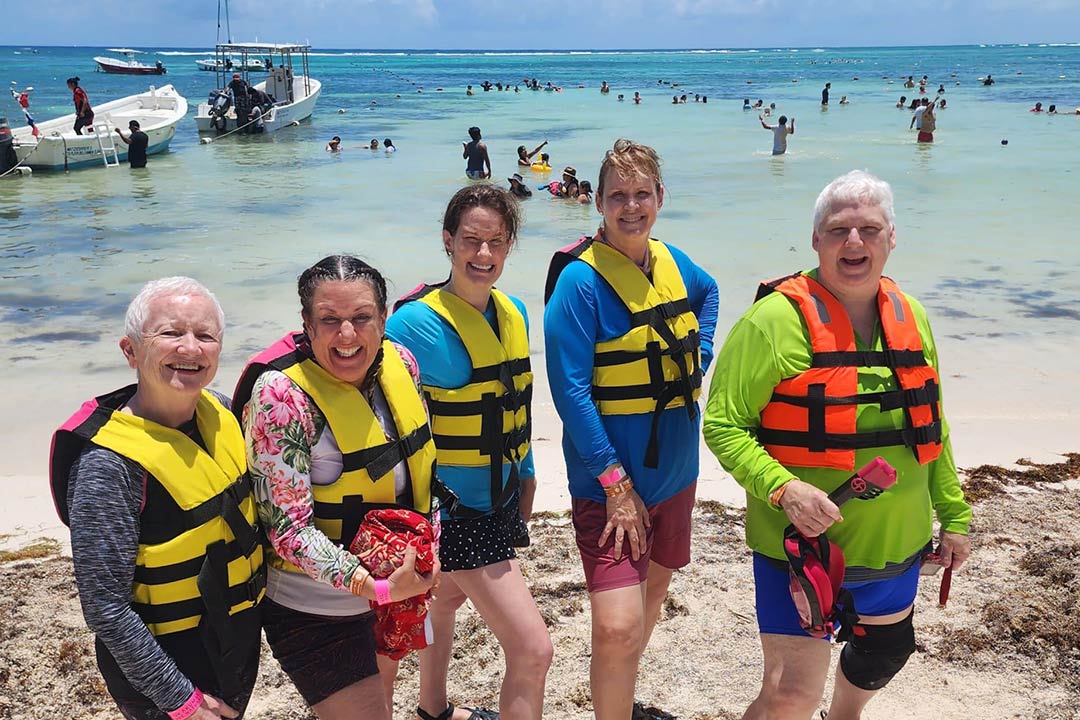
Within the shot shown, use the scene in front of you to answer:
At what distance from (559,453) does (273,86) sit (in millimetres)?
31142

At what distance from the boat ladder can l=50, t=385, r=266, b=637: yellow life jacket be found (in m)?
24.7

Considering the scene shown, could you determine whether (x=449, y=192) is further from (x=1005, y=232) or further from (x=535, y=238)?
(x=1005, y=232)

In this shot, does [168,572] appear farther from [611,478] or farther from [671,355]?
[671,355]

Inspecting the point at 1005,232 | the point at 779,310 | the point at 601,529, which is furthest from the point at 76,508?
the point at 1005,232

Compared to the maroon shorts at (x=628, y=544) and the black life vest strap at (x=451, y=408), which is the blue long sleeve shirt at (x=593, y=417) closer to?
the maroon shorts at (x=628, y=544)

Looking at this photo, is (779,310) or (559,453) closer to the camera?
(779,310)

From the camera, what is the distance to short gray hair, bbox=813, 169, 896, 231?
2.71m

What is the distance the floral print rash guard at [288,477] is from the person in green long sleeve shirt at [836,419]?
1128 millimetres

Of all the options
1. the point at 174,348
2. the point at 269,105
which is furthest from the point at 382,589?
the point at 269,105

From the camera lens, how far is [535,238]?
A: 15.1m

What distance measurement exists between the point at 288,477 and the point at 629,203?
1.51 meters

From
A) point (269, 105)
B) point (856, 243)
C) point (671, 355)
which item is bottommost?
point (671, 355)

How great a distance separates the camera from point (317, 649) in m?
2.62

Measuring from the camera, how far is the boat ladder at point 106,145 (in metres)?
24.3
